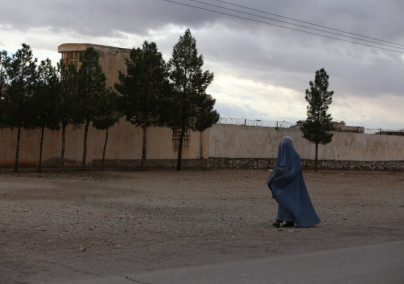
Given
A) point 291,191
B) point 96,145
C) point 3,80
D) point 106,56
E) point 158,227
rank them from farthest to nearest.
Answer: point 106,56 < point 96,145 < point 3,80 < point 158,227 < point 291,191

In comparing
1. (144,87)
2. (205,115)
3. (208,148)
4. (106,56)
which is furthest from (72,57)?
(208,148)

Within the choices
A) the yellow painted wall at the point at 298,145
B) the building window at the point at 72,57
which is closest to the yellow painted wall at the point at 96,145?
the yellow painted wall at the point at 298,145

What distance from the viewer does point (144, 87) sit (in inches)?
1247

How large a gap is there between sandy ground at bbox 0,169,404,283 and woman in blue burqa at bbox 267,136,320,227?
10.2 inches

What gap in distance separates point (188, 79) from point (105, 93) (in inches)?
262

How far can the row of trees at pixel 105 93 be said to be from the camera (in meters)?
26.9

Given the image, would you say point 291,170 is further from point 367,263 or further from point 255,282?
point 255,282

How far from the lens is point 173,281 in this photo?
238 inches

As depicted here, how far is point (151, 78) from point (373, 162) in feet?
96.0

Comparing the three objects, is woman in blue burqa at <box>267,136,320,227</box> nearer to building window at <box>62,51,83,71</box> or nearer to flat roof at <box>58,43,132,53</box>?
flat roof at <box>58,43,132,53</box>

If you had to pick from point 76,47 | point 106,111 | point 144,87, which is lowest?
point 106,111

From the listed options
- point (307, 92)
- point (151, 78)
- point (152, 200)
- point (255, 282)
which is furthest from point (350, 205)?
point (307, 92)

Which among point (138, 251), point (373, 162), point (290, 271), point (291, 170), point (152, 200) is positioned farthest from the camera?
point (373, 162)

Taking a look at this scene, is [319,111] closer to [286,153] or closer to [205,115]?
[205,115]
